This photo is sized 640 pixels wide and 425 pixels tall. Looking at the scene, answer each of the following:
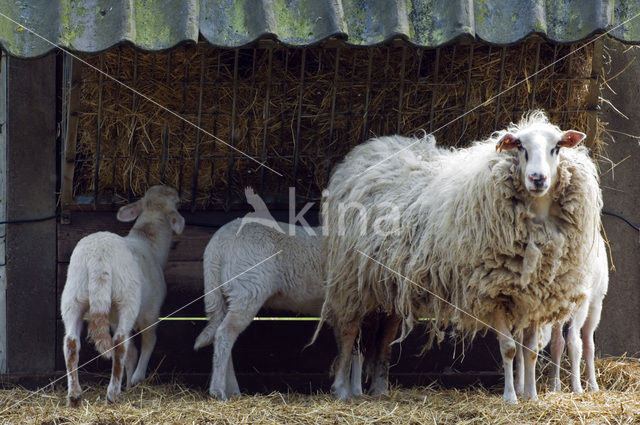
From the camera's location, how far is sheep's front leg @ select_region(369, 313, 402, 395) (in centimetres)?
696

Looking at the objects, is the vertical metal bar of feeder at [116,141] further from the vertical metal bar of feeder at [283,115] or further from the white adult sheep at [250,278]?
the vertical metal bar of feeder at [283,115]

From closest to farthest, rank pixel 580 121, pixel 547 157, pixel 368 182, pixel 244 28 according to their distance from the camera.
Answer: pixel 547 157, pixel 244 28, pixel 368 182, pixel 580 121

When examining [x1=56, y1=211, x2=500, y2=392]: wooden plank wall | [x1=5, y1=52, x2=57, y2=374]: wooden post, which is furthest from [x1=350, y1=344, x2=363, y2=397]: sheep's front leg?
[x1=5, y1=52, x2=57, y2=374]: wooden post

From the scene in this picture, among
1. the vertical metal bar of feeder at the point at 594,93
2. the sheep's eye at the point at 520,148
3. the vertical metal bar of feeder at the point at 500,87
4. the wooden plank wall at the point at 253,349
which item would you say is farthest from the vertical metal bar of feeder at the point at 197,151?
the vertical metal bar of feeder at the point at 594,93

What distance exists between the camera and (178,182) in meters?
7.42

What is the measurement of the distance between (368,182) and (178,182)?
4.98 feet

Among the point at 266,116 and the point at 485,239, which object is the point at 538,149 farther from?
the point at 266,116

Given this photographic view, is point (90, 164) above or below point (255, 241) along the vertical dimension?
above

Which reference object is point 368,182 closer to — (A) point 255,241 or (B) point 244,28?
(A) point 255,241

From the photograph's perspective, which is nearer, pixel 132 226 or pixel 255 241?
pixel 255 241

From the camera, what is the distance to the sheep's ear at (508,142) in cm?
589

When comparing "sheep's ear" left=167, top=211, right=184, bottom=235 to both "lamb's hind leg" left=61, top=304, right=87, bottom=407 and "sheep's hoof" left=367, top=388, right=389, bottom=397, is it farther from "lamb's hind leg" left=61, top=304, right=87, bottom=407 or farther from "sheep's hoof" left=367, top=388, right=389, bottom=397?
"sheep's hoof" left=367, top=388, right=389, bottom=397

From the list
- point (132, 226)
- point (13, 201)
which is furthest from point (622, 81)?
point (13, 201)

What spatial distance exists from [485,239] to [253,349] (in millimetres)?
2422
